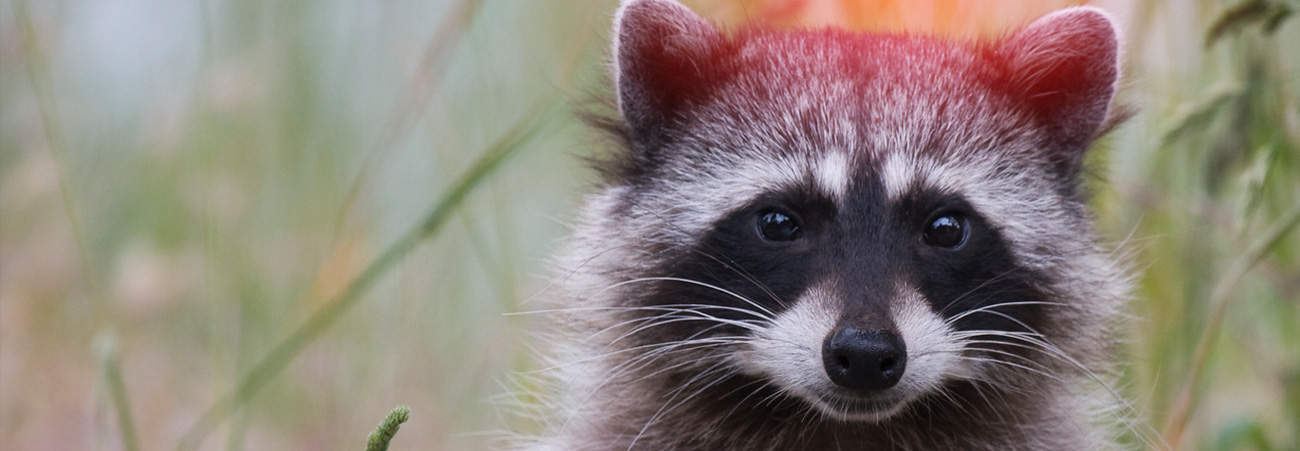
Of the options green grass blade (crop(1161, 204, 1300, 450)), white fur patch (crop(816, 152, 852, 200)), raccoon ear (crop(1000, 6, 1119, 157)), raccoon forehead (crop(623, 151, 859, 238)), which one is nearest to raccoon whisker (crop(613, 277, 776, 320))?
raccoon forehead (crop(623, 151, 859, 238))

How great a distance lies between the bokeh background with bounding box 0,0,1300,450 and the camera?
353 centimetres

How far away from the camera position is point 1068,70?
3.04 m

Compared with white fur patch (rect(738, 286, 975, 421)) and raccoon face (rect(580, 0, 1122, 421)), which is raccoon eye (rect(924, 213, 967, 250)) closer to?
raccoon face (rect(580, 0, 1122, 421))

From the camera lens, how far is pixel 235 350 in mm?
4184

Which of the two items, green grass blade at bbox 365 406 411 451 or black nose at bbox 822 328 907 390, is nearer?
green grass blade at bbox 365 406 411 451

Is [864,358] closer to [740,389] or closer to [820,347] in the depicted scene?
[820,347]

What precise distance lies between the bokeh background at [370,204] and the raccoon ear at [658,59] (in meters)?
0.26

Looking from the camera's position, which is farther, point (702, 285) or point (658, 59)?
point (658, 59)

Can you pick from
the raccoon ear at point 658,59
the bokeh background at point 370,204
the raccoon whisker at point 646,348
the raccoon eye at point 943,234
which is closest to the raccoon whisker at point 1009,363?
the raccoon eye at point 943,234

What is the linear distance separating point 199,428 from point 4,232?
204cm

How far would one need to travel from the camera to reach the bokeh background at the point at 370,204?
3533 mm

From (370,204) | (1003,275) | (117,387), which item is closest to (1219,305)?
(1003,275)

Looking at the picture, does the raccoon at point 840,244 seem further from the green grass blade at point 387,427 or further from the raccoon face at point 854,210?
the green grass blade at point 387,427

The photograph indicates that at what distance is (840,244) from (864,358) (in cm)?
29
